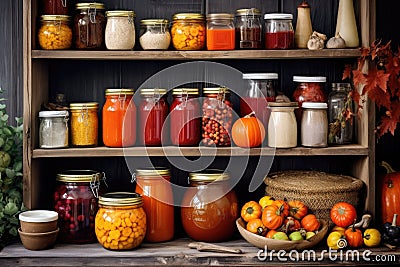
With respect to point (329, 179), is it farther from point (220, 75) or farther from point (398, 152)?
point (220, 75)

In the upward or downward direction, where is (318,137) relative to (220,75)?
downward

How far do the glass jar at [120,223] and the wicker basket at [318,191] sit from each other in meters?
0.54

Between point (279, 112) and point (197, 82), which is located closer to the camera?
point (279, 112)

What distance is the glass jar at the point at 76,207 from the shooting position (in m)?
2.63

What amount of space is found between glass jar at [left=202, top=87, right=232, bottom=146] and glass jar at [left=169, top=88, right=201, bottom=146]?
0.03 metres

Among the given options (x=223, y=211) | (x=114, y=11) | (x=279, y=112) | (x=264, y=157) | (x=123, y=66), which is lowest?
(x=223, y=211)

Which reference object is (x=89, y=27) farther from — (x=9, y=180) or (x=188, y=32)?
(x=9, y=180)

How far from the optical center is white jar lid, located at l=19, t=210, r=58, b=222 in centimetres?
248

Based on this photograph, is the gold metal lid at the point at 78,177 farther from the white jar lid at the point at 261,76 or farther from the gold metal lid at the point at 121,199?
the white jar lid at the point at 261,76

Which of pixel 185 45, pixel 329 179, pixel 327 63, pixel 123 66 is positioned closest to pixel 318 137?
pixel 329 179

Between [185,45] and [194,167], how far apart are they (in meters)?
0.51

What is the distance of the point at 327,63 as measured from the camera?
289 centimetres

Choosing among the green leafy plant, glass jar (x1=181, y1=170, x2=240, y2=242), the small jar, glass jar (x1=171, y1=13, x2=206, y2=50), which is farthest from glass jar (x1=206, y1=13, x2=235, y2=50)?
the green leafy plant

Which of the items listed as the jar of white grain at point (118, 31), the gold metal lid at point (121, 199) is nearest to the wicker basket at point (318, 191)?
the gold metal lid at point (121, 199)
